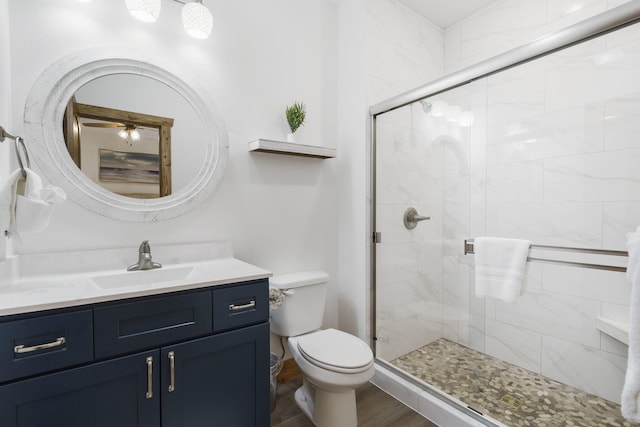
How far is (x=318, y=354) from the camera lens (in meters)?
1.58

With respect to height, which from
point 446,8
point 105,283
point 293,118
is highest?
point 446,8

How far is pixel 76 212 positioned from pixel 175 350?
85cm

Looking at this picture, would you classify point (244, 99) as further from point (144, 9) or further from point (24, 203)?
point (24, 203)

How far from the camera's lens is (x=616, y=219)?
5.15 feet

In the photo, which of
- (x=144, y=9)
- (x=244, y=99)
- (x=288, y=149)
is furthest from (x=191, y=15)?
(x=288, y=149)

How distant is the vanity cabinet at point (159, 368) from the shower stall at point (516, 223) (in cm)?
106

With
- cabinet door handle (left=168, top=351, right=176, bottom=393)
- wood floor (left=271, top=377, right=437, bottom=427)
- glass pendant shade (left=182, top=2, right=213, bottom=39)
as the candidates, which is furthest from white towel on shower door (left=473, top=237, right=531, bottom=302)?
glass pendant shade (left=182, top=2, right=213, bottom=39)

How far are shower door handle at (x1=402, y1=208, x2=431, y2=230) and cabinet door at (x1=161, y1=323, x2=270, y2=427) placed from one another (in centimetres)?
122

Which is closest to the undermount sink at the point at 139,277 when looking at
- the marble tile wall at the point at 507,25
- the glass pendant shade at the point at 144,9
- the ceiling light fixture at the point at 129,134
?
the ceiling light fixture at the point at 129,134

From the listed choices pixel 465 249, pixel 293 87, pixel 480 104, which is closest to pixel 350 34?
pixel 293 87

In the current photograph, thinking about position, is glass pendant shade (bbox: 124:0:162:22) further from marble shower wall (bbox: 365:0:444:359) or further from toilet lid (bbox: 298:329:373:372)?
toilet lid (bbox: 298:329:373:372)

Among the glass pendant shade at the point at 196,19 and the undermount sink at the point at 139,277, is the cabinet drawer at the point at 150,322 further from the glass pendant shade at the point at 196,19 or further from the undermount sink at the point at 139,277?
the glass pendant shade at the point at 196,19

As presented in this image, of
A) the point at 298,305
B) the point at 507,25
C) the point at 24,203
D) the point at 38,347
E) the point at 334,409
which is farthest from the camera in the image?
the point at 507,25

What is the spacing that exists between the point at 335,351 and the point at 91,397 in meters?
1.03
